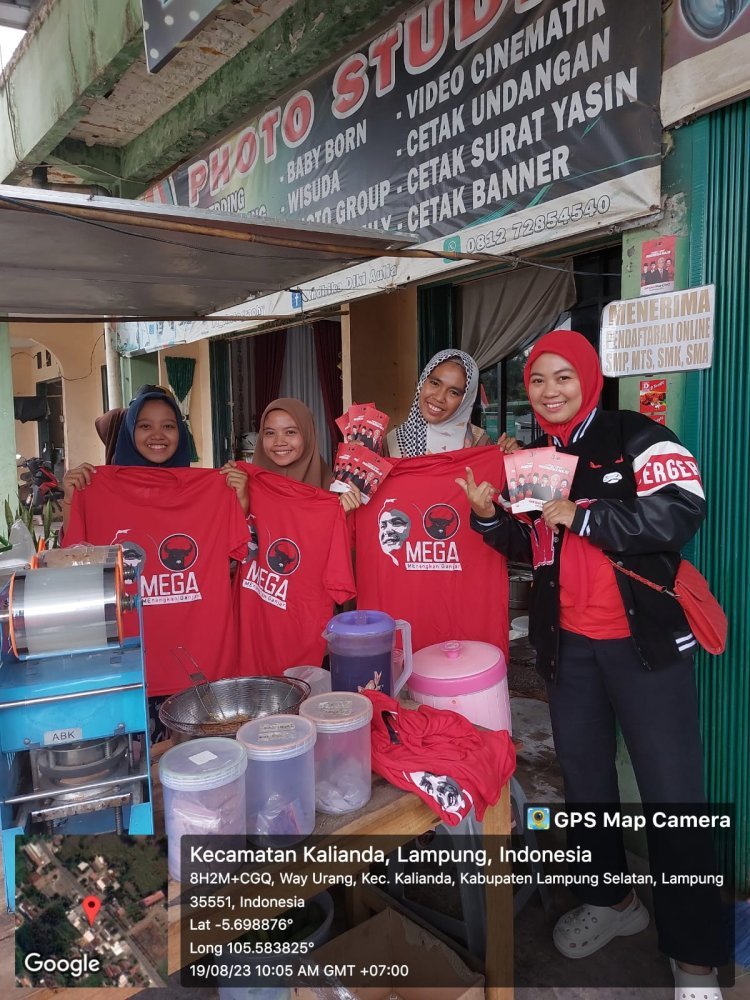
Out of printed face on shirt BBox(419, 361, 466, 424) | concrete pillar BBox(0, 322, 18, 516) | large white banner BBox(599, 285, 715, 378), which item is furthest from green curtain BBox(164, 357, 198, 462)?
large white banner BBox(599, 285, 715, 378)

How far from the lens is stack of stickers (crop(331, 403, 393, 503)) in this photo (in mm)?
3266

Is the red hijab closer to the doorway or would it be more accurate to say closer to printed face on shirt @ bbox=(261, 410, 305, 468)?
printed face on shirt @ bbox=(261, 410, 305, 468)

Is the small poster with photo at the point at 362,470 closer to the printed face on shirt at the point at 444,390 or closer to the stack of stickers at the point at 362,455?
the stack of stickers at the point at 362,455

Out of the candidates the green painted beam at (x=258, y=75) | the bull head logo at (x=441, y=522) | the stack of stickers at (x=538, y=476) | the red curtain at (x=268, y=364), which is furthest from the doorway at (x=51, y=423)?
the stack of stickers at (x=538, y=476)

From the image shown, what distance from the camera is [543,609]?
250cm

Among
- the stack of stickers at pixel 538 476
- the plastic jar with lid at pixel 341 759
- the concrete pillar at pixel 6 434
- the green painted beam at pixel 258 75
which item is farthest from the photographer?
the concrete pillar at pixel 6 434

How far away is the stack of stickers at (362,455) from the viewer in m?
3.27

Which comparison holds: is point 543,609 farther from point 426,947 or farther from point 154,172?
point 154,172

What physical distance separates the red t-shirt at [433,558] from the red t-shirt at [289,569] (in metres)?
0.28

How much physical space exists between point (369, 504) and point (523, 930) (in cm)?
192

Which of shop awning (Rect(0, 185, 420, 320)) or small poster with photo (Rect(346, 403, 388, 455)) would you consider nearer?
shop awning (Rect(0, 185, 420, 320))

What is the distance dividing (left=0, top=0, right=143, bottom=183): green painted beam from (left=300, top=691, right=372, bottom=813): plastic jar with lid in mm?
5177

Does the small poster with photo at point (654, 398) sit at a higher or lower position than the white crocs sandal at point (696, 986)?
higher

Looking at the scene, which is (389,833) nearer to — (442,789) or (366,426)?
(442,789)
